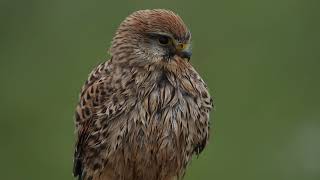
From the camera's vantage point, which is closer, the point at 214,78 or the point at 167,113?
the point at 167,113

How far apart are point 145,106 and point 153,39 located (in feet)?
1.63

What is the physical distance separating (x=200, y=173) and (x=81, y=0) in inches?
131

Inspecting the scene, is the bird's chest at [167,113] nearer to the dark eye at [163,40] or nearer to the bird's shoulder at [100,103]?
the bird's shoulder at [100,103]

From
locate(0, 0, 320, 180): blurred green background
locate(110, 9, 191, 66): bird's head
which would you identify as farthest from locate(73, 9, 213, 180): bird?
locate(0, 0, 320, 180): blurred green background

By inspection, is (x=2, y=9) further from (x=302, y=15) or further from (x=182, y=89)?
(x=182, y=89)

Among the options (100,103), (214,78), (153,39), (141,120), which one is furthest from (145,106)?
(214,78)

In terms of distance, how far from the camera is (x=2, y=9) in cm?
1888

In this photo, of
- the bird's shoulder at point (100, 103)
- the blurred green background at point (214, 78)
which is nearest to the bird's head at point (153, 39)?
the bird's shoulder at point (100, 103)

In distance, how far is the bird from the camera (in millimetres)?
12586

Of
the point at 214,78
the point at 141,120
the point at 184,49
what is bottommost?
the point at 214,78

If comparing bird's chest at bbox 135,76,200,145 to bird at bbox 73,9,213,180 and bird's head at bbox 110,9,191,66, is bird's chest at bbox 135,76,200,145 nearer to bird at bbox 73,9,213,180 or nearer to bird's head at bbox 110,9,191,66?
bird at bbox 73,9,213,180

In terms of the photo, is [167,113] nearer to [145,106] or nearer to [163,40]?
[145,106]

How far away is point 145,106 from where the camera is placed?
41.3 feet

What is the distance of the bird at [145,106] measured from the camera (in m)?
12.6
